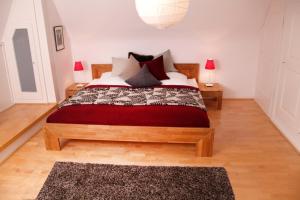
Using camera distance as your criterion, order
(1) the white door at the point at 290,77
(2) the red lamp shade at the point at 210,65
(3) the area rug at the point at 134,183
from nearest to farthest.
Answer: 1. (3) the area rug at the point at 134,183
2. (1) the white door at the point at 290,77
3. (2) the red lamp shade at the point at 210,65

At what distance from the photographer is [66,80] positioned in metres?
4.62

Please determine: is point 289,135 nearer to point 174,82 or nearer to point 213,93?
point 213,93

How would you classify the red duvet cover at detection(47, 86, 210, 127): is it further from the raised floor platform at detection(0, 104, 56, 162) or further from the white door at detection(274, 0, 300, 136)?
the white door at detection(274, 0, 300, 136)

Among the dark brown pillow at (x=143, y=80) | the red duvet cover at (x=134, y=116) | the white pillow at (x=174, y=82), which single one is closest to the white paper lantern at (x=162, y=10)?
the red duvet cover at (x=134, y=116)

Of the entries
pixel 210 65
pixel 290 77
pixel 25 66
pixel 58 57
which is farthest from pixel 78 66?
pixel 290 77

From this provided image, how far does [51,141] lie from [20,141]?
499mm

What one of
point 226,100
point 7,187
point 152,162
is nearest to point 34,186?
point 7,187

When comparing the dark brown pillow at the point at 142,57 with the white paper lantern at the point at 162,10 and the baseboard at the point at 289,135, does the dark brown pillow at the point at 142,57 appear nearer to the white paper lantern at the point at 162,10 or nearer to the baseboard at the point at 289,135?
the baseboard at the point at 289,135

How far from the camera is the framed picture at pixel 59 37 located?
4.17 metres

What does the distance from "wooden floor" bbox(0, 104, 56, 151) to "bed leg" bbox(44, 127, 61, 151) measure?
0.42m

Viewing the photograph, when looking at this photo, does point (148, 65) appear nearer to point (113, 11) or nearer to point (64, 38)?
point (113, 11)

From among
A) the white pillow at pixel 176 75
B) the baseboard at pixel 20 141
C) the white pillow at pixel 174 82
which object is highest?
the white pillow at pixel 176 75

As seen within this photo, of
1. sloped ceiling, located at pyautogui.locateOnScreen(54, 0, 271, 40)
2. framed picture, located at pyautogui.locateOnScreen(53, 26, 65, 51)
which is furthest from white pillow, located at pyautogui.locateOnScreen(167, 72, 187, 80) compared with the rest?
framed picture, located at pyautogui.locateOnScreen(53, 26, 65, 51)

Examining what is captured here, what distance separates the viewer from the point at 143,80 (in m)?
3.79
